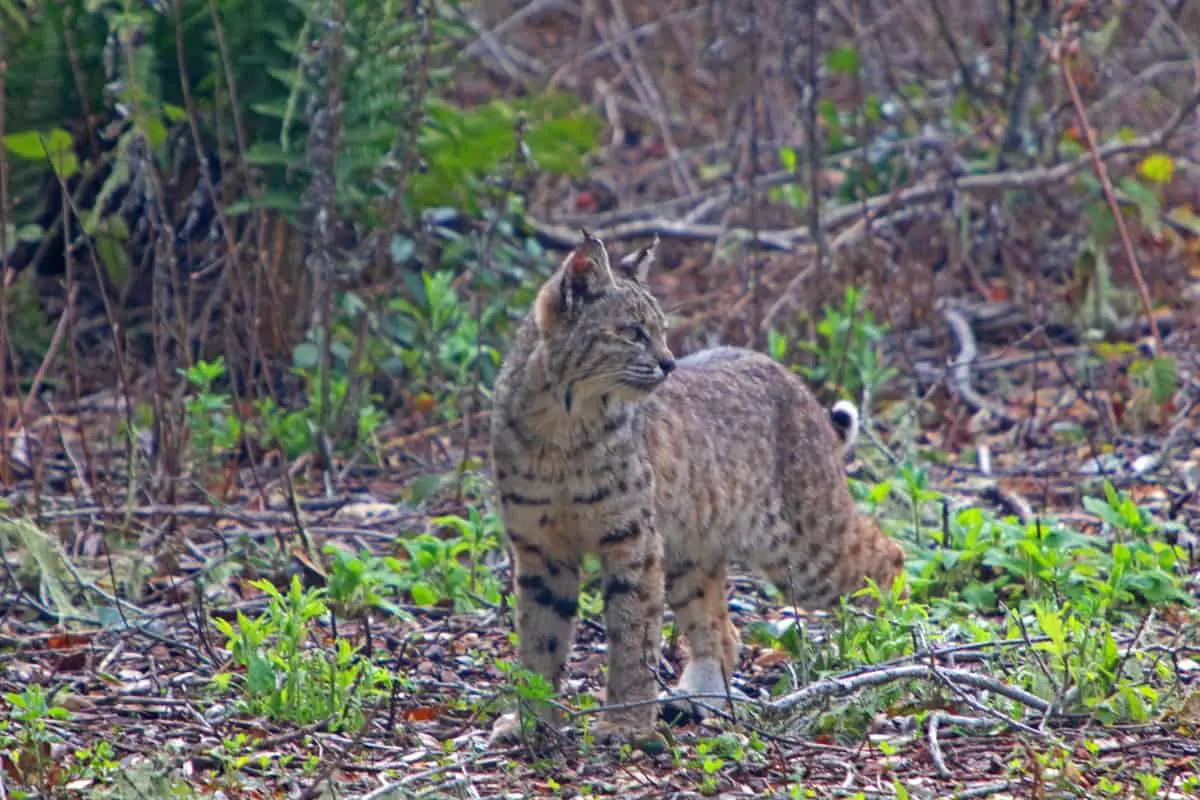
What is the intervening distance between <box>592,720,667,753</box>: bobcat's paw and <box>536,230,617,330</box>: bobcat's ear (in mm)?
1172

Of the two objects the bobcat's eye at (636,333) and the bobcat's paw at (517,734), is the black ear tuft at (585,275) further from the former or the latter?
the bobcat's paw at (517,734)

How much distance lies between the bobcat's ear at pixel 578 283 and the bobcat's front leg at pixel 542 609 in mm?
672

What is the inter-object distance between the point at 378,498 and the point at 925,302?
351 centimetres

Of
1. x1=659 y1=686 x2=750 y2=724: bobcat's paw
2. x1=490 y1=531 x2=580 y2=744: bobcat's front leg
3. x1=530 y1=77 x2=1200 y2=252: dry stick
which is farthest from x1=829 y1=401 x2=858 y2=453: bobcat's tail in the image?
x1=530 y1=77 x2=1200 y2=252: dry stick

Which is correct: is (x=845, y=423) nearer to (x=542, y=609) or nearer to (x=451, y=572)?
(x=451, y=572)

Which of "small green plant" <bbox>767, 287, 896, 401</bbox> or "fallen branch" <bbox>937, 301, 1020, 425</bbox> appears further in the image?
"fallen branch" <bbox>937, 301, 1020, 425</bbox>

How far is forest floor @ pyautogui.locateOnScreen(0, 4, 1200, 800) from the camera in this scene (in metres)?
4.37

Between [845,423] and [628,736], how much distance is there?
202cm

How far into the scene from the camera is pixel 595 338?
496cm

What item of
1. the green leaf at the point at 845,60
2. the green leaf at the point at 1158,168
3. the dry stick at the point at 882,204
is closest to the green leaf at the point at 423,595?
the dry stick at the point at 882,204

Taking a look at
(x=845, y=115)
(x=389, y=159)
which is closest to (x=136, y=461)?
(x=389, y=159)

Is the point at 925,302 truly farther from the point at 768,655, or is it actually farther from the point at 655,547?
the point at 655,547

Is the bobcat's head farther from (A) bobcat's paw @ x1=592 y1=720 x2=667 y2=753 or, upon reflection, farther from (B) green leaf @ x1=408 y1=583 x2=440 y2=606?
(B) green leaf @ x1=408 y1=583 x2=440 y2=606

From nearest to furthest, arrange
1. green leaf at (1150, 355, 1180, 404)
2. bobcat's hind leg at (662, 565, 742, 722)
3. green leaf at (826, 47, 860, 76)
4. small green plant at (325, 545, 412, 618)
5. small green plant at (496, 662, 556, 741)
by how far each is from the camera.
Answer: small green plant at (496, 662, 556, 741) → bobcat's hind leg at (662, 565, 742, 722) → small green plant at (325, 545, 412, 618) → green leaf at (1150, 355, 1180, 404) → green leaf at (826, 47, 860, 76)
